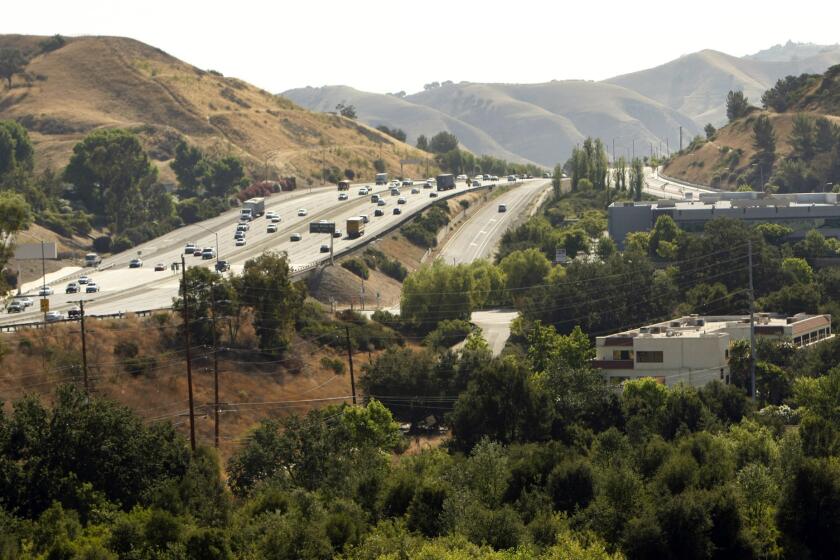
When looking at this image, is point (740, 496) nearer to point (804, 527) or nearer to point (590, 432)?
point (804, 527)

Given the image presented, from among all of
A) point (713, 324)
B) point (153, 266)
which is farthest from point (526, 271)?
point (153, 266)

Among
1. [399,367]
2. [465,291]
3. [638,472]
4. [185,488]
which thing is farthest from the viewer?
[465,291]

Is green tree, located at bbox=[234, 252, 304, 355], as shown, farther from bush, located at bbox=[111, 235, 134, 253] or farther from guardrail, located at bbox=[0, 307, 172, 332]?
bush, located at bbox=[111, 235, 134, 253]

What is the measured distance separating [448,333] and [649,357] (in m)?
25.8

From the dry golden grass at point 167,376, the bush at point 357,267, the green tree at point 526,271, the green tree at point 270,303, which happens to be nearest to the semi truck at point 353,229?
the bush at point 357,267

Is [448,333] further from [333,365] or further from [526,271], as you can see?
[526,271]

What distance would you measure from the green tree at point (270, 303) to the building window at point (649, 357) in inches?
1125

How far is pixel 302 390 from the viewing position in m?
116

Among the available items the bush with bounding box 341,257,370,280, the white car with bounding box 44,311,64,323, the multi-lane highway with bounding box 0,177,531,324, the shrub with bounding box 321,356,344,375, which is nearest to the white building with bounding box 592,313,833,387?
the shrub with bounding box 321,356,344,375

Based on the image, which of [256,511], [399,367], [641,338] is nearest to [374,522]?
[256,511]

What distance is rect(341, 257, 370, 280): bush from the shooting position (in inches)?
6619

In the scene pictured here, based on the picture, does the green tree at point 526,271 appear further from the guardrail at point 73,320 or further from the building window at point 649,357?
the guardrail at point 73,320

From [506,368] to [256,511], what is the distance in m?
31.5

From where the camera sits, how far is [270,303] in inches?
4840
